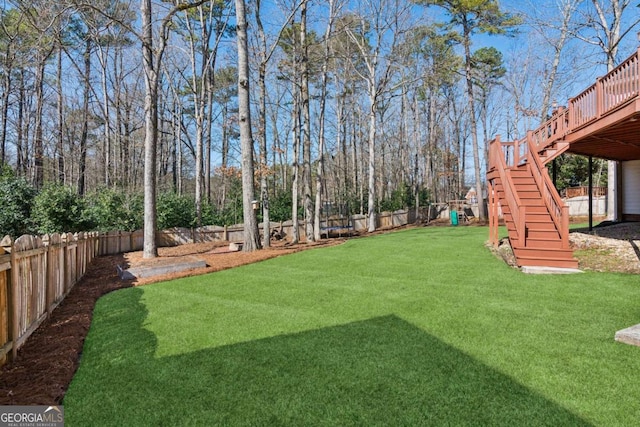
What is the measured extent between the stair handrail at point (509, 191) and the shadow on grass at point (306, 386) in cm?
489

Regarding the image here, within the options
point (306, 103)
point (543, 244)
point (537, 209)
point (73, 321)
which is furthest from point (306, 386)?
point (306, 103)

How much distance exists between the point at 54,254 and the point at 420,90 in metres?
27.2

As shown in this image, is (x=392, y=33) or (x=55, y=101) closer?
(x=392, y=33)

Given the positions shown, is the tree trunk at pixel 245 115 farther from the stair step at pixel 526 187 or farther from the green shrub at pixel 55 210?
the stair step at pixel 526 187

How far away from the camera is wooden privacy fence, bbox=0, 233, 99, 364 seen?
9.99ft

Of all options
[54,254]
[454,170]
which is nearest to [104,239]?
[54,254]

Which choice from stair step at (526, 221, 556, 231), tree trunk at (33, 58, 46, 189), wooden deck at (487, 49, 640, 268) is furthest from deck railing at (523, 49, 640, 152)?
tree trunk at (33, 58, 46, 189)

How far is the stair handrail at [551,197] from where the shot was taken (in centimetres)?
686

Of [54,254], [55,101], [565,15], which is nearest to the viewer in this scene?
[54,254]

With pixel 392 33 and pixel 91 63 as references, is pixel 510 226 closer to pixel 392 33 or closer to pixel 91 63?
pixel 392 33

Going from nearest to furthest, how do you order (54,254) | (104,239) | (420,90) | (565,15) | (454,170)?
(54,254), (104,239), (565,15), (420,90), (454,170)

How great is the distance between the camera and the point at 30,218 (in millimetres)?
10898

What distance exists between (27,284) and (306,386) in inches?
126

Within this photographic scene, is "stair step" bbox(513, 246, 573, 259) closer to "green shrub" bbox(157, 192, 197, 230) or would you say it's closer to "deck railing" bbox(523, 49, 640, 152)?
"deck railing" bbox(523, 49, 640, 152)
